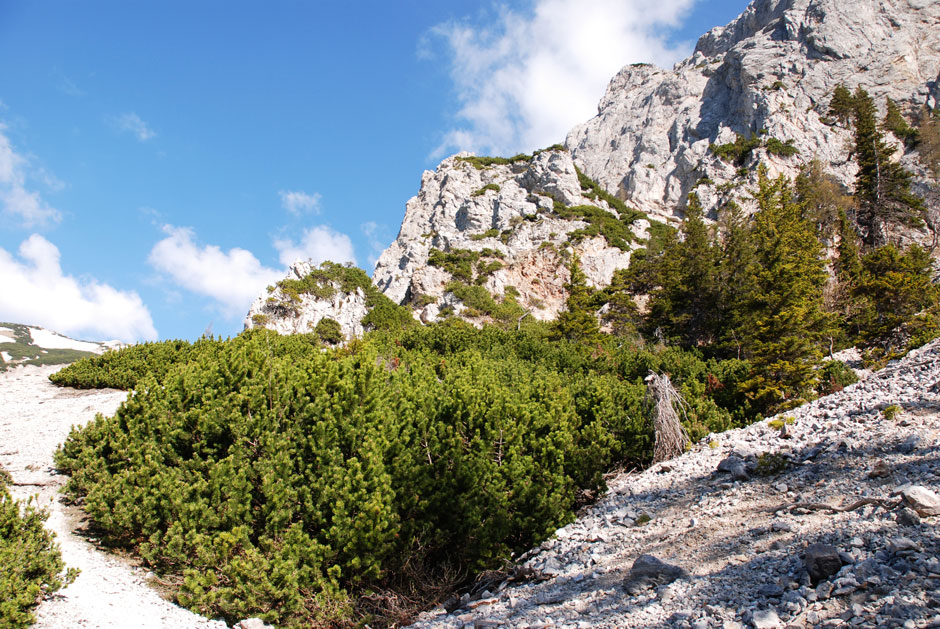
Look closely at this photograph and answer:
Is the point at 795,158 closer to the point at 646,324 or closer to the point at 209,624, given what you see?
the point at 646,324

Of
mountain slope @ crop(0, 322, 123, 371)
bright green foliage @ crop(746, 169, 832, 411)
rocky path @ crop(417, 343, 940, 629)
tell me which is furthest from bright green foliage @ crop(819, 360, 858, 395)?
mountain slope @ crop(0, 322, 123, 371)

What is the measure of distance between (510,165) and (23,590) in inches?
2341

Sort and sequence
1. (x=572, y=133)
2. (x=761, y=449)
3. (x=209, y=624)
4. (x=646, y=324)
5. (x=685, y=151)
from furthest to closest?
(x=572, y=133), (x=685, y=151), (x=646, y=324), (x=761, y=449), (x=209, y=624)

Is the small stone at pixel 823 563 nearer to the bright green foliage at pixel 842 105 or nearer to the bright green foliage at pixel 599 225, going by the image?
the bright green foliage at pixel 599 225

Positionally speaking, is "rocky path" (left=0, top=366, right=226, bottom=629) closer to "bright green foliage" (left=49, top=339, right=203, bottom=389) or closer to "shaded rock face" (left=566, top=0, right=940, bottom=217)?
"bright green foliage" (left=49, top=339, right=203, bottom=389)

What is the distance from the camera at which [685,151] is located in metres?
57.2

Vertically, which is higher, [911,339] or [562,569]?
[911,339]

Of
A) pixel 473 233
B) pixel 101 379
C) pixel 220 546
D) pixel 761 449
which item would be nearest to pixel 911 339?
pixel 761 449

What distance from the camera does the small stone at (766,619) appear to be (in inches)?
121

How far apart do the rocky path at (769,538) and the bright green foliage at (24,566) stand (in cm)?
380

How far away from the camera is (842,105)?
4759 centimetres

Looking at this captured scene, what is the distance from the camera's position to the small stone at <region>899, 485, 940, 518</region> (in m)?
3.79

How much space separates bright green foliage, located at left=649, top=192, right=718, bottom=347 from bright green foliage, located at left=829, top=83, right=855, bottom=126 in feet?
109

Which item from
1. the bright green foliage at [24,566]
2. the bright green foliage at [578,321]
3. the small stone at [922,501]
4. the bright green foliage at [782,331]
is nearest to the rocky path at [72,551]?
the bright green foliage at [24,566]
